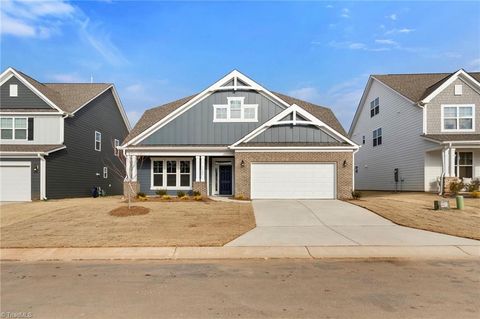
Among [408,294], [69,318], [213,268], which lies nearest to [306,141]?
[213,268]

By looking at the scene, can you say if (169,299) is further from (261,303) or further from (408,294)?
(408,294)

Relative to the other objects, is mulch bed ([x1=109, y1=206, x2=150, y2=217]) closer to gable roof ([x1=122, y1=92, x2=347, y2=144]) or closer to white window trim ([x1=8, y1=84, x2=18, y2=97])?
gable roof ([x1=122, y1=92, x2=347, y2=144])

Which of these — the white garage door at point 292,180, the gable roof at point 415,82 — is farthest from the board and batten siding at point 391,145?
the white garage door at point 292,180

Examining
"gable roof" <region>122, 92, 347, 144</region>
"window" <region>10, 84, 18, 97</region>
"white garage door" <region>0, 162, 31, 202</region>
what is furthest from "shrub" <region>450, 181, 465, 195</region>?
"window" <region>10, 84, 18, 97</region>

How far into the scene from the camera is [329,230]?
41.8ft

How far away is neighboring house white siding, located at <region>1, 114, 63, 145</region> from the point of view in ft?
79.3

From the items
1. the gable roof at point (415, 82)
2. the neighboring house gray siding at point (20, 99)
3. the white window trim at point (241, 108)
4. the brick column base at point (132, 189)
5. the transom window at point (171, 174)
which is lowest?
the brick column base at point (132, 189)

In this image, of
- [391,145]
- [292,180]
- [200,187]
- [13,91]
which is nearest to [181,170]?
[200,187]

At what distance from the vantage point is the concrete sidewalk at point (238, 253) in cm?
957

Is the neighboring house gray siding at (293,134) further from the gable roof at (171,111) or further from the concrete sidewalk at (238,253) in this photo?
the concrete sidewalk at (238,253)

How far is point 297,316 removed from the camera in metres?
5.24

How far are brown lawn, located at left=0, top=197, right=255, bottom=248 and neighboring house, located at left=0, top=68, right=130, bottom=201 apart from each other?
529 cm

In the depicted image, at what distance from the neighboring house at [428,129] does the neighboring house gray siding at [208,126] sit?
953 cm

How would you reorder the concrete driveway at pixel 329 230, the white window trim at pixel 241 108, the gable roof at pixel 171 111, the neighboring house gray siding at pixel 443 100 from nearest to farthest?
the concrete driveway at pixel 329 230, the white window trim at pixel 241 108, the neighboring house gray siding at pixel 443 100, the gable roof at pixel 171 111
